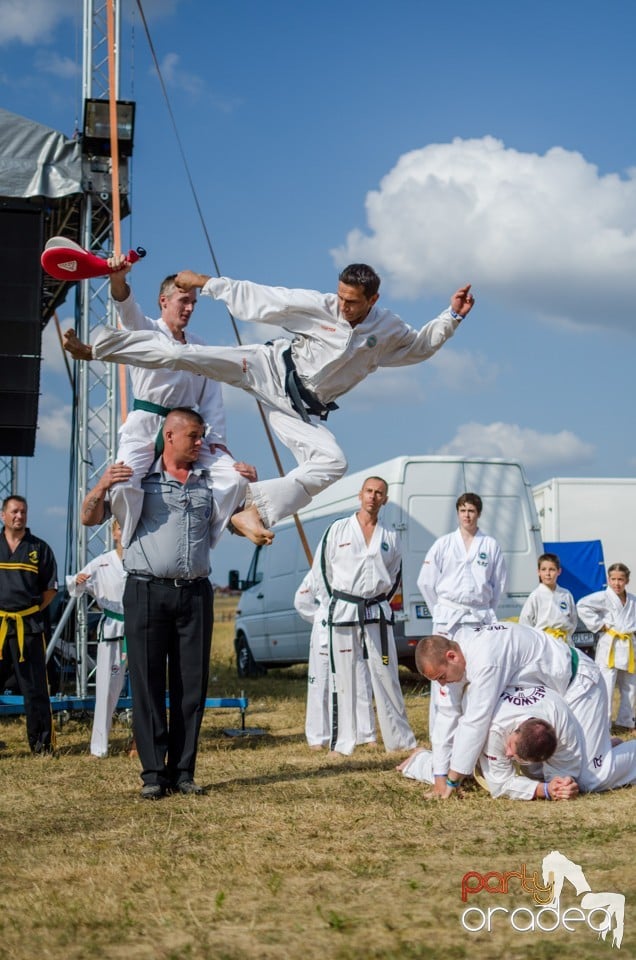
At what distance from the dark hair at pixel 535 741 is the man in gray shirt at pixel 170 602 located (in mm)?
1853

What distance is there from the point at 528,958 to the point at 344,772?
4293 millimetres

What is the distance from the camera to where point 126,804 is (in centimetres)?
611

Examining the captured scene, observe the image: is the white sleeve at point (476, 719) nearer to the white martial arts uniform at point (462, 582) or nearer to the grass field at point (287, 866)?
the grass field at point (287, 866)

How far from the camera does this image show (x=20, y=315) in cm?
1007

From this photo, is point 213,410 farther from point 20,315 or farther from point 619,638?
point 619,638

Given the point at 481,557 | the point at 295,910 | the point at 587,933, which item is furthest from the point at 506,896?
the point at 481,557

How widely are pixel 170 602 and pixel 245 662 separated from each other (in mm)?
12096

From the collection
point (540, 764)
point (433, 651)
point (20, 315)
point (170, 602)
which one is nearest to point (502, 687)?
point (433, 651)

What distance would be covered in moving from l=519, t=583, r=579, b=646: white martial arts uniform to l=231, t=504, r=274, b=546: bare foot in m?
4.95

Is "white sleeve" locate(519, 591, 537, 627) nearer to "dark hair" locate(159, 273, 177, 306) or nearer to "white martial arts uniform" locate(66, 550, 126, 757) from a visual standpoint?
"white martial arts uniform" locate(66, 550, 126, 757)

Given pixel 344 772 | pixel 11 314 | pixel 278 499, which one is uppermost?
pixel 11 314

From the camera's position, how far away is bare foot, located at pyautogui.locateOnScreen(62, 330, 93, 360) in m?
5.94

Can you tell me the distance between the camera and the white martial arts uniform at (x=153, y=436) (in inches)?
252

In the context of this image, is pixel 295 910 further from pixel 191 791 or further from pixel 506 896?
pixel 191 791
